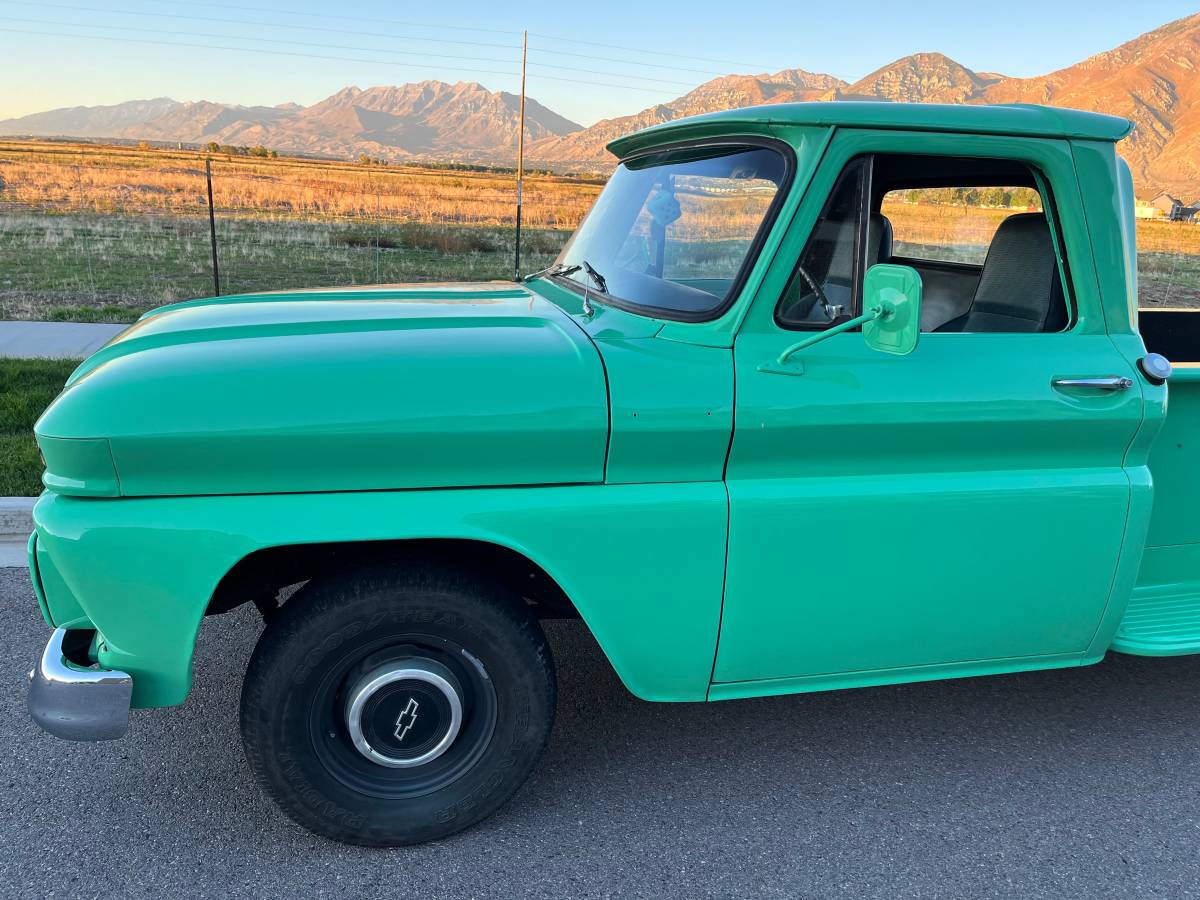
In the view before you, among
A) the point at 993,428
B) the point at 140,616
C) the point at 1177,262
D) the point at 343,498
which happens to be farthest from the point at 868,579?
the point at 1177,262

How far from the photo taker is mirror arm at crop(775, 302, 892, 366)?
2223mm

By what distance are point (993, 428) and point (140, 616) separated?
7.39 feet

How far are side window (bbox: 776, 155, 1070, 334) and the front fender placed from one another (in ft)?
2.23

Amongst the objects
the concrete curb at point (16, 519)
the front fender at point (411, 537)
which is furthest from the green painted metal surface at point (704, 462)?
the concrete curb at point (16, 519)

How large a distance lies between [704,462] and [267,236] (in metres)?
20.2

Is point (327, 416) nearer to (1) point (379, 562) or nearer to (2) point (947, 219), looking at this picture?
(1) point (379, 562)

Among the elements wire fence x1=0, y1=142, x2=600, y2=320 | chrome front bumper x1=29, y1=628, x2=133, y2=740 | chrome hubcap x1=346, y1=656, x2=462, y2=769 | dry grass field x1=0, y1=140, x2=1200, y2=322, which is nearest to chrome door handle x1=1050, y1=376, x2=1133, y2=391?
dry grass field x1=0, y1=140, x2=1200, y2=322

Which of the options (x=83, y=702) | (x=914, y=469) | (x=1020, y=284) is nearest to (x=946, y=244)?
(x=1020, y=284)

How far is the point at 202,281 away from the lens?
1352 cm

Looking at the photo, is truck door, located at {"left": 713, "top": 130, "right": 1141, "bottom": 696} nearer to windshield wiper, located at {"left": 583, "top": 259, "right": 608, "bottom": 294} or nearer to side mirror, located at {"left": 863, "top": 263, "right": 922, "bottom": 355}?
side mirror, located at {"left": 863, "top": 263, "right": 922, "bottom": 355}

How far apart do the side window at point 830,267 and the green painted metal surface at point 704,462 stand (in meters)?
0.05

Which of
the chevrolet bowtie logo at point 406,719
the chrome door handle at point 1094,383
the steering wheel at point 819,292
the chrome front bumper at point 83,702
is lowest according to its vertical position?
the chevrolet bowtie logo at point 406,719

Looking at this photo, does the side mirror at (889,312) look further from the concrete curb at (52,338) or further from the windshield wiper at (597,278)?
the concrete curb at (52,338)

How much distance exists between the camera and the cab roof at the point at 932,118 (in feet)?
8.05
